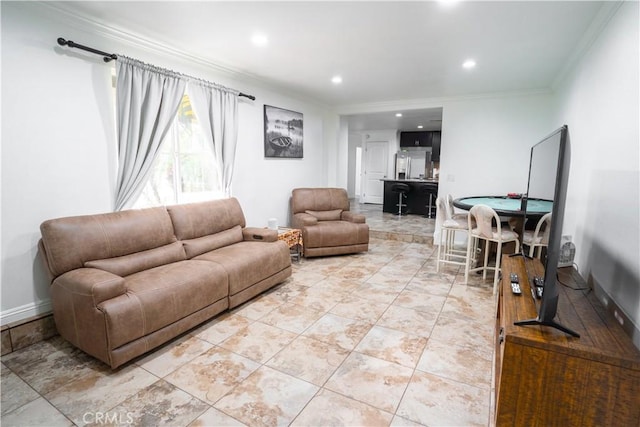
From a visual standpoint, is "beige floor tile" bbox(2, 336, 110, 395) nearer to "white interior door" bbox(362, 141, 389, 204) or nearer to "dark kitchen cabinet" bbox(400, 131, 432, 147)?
"white interior door" bbox(362, 141, 389, 204)

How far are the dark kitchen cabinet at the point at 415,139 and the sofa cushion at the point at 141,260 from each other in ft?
27.8

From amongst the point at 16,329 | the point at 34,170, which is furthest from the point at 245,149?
the point at 16,329

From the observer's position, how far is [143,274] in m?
2.48

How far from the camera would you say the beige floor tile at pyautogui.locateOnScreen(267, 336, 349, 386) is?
2.05 metres

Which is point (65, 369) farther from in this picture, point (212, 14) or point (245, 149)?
point (245, 149)

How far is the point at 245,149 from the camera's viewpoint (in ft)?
14.3

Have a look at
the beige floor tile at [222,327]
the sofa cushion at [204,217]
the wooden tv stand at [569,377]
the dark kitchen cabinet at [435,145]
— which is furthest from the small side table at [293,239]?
the dark kitchen cabinet at [435,145]

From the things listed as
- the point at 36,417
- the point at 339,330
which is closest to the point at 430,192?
the point at 339,330

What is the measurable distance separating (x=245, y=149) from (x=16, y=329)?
2968mm

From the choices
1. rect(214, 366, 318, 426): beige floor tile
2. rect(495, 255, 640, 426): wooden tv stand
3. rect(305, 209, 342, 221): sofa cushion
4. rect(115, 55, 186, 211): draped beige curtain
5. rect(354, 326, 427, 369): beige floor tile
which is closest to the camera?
rect(495, 255, 640, 426): wooden tv stand

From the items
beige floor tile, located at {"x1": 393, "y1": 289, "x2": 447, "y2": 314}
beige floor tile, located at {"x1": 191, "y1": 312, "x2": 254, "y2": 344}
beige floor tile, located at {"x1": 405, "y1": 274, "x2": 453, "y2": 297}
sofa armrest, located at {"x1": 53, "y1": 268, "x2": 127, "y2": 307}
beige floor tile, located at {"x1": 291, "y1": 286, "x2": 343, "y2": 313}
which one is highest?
sofa armrest, located at {"x1": 53, "y1": 268, "x2": 127, "y2": 307}

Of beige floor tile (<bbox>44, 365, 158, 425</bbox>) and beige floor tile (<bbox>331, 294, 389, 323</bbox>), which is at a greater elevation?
beige floor tile (<bbox>331, 294, 389, 323</bbox>)

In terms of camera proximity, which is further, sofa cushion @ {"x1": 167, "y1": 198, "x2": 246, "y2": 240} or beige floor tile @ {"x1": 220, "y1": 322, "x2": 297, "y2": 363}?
sofa cushion @ {"x1": 167, "y1": 198, "x2": 246, "y2": 240}

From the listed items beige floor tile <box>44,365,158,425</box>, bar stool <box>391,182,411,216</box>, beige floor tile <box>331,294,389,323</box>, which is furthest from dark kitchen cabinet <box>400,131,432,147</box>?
beige floor tile <box>44,365,158,425</box>
